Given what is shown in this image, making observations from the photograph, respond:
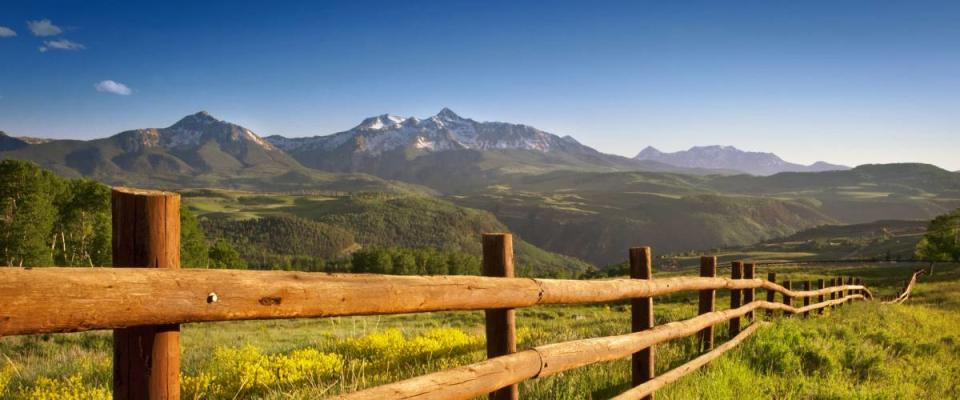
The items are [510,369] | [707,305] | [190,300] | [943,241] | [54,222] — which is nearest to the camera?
[190,300]

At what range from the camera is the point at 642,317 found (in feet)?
19.6

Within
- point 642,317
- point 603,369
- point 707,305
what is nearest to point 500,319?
point 642,317

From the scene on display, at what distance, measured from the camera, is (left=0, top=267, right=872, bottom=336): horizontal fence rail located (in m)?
1.91

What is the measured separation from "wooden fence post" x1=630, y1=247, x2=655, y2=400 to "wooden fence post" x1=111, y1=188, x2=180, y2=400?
412 centimetres

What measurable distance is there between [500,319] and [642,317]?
2.45 metres

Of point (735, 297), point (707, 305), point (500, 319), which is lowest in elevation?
point (735, 297)

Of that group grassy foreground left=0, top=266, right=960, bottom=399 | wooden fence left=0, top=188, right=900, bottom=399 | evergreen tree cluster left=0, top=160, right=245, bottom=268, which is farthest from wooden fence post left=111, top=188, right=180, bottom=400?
evergreen tree cluster left=0, top=160, right=245, bottom=268

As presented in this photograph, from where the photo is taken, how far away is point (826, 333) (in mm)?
9766

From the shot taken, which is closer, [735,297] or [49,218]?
[735,297]

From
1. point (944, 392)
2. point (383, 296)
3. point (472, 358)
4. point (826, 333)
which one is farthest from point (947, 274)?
point (383, 296)

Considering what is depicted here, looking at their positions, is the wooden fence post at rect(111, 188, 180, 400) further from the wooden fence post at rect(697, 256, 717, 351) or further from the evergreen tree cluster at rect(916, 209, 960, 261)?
the evergreen tree cluster at rect(916, 209, 960, 261)

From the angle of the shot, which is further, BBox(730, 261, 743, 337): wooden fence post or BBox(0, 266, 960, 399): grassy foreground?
BBox(730, 261, 743, 337): wooden fence post

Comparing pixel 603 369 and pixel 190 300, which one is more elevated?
pixel 190 300

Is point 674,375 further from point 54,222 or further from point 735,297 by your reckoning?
point 54,222
